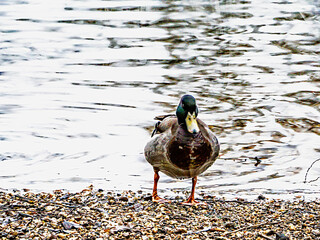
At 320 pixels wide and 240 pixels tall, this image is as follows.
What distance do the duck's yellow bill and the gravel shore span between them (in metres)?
0.71

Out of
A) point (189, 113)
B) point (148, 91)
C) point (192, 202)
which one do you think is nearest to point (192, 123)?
point (189, 113)

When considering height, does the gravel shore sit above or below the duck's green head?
below

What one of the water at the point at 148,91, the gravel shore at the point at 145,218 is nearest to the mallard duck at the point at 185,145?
the gravel shore at the point at 145,218

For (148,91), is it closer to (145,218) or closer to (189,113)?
(189,113)

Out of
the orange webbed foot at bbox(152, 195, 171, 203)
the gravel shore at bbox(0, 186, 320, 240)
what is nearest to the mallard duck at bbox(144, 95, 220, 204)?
the orange webbed foot at bbox(152, 195, 171, 203)

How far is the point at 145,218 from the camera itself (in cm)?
506

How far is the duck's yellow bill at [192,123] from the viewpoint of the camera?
523 centimetres

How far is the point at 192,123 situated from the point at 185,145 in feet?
0.66

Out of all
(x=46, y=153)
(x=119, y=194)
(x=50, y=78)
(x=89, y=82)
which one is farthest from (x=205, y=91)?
(x=119, y=194)

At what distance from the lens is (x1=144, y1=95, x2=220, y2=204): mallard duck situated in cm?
530

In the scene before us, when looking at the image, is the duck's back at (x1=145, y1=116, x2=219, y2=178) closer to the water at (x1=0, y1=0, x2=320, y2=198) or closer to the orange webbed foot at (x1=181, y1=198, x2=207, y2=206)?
the orange webbed foot at (x1=181, y1=198, x2=207, y2=206)

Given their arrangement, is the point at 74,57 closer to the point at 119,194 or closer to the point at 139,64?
the point at 139,64

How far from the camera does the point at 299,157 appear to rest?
7809 mm

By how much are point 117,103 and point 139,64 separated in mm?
2566
